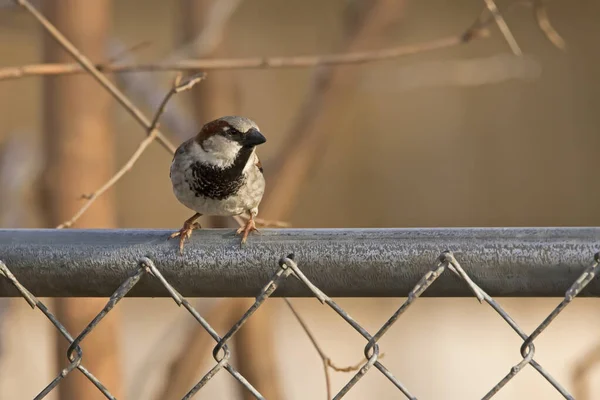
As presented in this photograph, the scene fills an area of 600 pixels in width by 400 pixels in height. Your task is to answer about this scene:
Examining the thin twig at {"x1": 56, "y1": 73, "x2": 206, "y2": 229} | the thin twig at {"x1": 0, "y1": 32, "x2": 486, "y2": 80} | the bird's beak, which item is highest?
the thin twig at {"x1": 0, "y1": 32, "x2": 486, "y2": 80}

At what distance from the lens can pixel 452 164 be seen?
5.62m

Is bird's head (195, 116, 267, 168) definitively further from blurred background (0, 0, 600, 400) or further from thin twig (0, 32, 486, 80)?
blurred background (0, 0, 600, 400)

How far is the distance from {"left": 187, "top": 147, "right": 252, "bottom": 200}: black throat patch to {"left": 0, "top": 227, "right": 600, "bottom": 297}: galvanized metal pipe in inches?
23.1

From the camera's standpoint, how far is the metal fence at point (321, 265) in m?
1.02

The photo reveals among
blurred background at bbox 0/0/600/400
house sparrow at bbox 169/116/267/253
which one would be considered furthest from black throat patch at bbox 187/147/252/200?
blurred background at bbox 0/0/600/400

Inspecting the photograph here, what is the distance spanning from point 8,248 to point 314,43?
4.26 meters

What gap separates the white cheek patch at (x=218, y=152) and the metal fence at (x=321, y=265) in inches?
23.6

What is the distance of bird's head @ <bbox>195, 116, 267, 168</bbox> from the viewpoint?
5.44ft

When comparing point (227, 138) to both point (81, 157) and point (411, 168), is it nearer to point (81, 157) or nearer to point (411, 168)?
point (81, 157)

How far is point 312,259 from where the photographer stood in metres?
1.05

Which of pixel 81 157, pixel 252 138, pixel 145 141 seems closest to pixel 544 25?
pixel 252 138

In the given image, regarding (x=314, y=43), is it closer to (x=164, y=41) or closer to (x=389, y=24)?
(x=164, y=41)

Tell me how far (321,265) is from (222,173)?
0.70 metres

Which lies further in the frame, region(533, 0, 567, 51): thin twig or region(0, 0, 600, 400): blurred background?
region(0, 0, 600, 400): blurred background
